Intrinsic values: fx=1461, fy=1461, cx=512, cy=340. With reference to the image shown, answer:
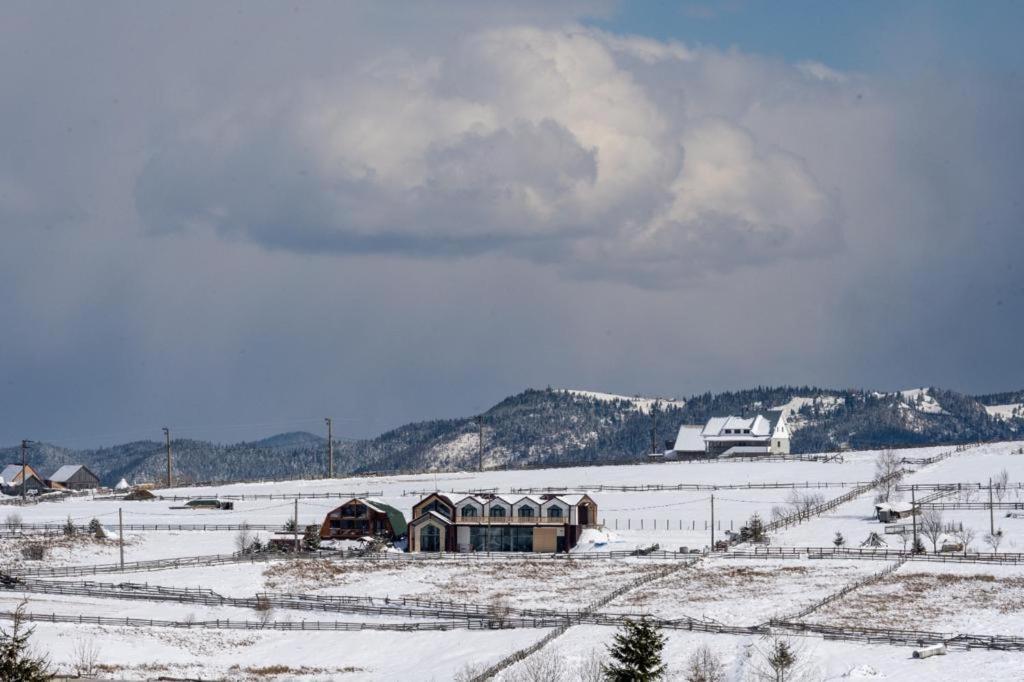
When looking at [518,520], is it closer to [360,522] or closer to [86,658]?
[360,522]

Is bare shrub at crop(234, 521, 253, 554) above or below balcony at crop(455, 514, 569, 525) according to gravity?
below

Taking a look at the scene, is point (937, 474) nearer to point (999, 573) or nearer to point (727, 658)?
point (999, 573)

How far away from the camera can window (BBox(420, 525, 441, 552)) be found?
372 feet

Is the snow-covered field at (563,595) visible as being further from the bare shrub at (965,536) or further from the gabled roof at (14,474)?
the gabled roof at (14,474)

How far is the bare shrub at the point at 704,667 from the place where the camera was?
68.8 metres

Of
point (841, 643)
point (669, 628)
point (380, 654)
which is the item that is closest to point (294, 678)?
point (380, 654)

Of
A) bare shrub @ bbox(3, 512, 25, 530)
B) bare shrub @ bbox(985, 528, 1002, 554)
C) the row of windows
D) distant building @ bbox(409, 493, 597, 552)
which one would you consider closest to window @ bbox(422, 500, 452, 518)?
distant building @ bbox(409, 493, 597, 552)

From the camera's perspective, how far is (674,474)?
16225 cm

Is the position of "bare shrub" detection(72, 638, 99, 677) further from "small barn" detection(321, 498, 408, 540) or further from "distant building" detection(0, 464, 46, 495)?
"distant building" detection(0, 464, 46, 495)

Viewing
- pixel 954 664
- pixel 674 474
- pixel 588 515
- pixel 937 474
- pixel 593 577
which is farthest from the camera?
pixel 674 474

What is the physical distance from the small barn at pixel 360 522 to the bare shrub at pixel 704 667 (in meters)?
49.4

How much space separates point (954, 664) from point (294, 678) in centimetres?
3198

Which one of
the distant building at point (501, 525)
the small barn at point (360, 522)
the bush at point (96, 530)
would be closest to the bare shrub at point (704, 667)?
the distant building at point (501, 525)

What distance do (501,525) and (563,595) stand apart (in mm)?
21883
